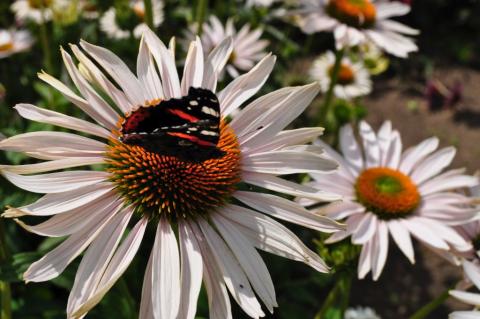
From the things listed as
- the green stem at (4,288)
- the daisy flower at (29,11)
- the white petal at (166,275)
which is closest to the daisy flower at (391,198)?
the white petal at (166,275)

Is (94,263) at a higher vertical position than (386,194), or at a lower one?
higher

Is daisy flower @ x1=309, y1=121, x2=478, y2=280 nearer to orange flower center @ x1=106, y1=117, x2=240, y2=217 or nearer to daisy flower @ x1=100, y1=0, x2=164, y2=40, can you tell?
orange flower center @ x1=106, y1=117, x2=240, y2=217

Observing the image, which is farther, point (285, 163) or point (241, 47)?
point (241, 47)

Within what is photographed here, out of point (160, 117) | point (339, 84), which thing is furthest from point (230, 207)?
point (339, 84)

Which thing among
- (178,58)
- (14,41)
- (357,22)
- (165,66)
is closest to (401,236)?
(165,66)

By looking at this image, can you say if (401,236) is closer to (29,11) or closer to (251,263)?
(251,263)

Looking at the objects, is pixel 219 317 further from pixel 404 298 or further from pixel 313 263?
pixel 404 298

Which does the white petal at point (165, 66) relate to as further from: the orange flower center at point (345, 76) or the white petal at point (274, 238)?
the orange flower center at point (345, 76)

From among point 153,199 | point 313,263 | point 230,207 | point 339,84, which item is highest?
point 153,199
